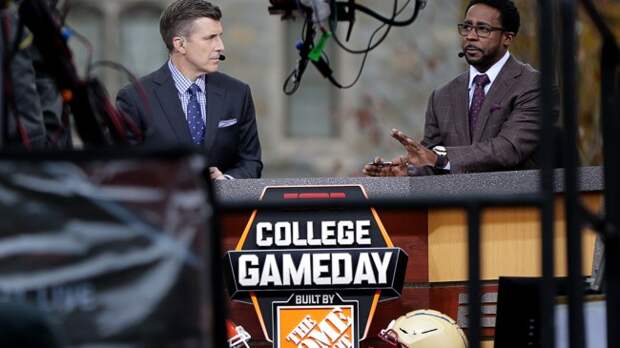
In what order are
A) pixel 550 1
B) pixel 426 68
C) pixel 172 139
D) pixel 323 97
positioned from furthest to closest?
pixel 323 97 → pixel 426 68 → pixel 172 139 → pixel 550 1

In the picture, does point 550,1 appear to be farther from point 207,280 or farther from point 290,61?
point 290,61

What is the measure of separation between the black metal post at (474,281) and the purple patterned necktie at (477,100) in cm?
352

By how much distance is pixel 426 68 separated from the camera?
2303cm

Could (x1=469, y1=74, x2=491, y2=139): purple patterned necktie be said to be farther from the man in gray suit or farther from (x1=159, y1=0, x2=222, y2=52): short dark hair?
(x1=159, y1=0, x2=222, y2=52): short dark hair

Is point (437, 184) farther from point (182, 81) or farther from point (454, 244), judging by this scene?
point (182, 81)

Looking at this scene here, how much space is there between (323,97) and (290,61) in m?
0.73

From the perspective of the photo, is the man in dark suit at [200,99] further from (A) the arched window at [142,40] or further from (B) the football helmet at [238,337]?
(A) the arched window at [142,40]

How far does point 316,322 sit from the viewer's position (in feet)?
22.0

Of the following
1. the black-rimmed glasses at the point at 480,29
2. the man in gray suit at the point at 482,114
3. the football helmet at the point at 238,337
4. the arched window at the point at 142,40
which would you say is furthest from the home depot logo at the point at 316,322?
the arched window at the point at 142,40

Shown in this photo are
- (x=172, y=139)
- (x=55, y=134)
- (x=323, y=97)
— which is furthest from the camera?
(x=323, y=97)

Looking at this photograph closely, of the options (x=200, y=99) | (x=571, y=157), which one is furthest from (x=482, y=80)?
(x=571, y=157)

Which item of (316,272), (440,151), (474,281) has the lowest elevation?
(316,272)

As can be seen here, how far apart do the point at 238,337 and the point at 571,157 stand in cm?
284

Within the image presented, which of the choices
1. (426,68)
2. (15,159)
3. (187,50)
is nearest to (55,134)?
(15,159)
